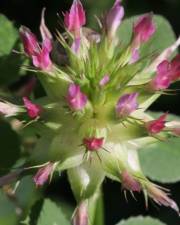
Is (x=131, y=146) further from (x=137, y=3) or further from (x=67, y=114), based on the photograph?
(x=137, y=3)

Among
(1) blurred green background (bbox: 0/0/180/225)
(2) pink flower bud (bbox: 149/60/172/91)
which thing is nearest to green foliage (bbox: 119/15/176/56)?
(2) pink flower bud (bbox: 149/60/172/91)

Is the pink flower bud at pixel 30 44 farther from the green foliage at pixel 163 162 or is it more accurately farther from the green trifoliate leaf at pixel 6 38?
the green foliage at pixel 163 162

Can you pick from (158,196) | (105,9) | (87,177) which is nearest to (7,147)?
(87,177)

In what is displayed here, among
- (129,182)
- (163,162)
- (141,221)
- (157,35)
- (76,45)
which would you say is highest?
(76,45)

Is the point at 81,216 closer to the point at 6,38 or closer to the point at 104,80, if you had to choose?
the point at 104,80

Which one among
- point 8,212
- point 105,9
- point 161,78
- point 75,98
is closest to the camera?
point 75,98

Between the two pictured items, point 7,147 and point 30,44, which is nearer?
point 30,44
